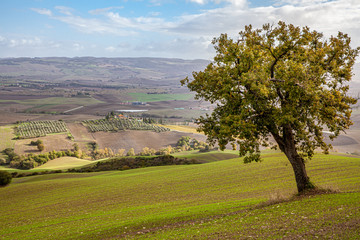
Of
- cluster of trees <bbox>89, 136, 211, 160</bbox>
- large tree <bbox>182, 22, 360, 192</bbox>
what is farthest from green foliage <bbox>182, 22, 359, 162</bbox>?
cluster of trees <bbox>89, 136, 211, 160</bbox>

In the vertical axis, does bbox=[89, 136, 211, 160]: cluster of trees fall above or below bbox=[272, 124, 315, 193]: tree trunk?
below

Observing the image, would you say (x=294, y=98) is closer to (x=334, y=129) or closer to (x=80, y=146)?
(x=334, y=129)

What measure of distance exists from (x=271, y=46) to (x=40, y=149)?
114538 millimetres

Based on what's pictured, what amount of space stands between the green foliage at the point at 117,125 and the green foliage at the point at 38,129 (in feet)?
48.9

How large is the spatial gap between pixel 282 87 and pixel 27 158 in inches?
4026

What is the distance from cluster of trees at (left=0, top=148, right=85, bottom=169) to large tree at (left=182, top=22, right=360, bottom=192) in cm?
9113

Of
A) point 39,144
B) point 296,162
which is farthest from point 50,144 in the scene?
point 296,162

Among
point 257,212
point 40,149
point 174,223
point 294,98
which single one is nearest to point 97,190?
point 174,223

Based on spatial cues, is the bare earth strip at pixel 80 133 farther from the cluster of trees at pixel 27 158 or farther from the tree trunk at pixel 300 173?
the tree trunk at pixel 300 173

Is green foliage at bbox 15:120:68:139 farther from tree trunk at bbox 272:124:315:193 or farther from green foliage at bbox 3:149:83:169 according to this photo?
tree trunk at bbox 272:124:315:193

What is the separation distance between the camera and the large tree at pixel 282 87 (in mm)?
21500

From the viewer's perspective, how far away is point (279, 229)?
15672 millimetres

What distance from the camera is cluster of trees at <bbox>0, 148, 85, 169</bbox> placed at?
98050 mm

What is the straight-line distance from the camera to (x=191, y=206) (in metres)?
25.8
